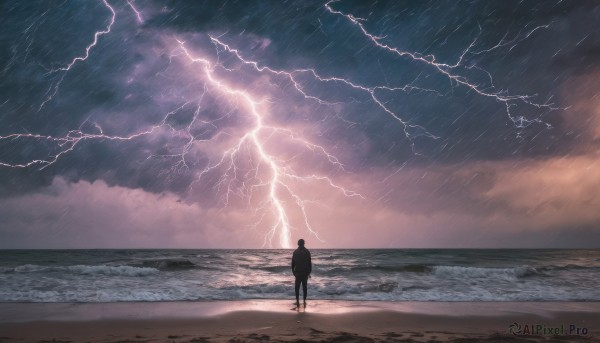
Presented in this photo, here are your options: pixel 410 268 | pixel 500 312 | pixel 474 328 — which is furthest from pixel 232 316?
pixel 410 268

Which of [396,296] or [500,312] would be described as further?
[396,296]

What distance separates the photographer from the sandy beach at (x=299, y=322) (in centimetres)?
686

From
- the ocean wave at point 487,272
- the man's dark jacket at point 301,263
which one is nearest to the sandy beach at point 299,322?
the man's dark jacket at point 301,263

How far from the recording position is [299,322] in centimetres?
819

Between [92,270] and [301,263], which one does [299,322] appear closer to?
[301,263]

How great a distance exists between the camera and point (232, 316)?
9.05 meters

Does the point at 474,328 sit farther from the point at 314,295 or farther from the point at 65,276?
the point at 65,276

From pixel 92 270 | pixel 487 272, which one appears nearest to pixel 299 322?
pixel 487 272

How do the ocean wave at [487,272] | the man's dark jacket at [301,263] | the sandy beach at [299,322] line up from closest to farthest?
the sandy beach at [299,322] → the man's dark jacket at [301,263] → the ocean wave at [487,272]

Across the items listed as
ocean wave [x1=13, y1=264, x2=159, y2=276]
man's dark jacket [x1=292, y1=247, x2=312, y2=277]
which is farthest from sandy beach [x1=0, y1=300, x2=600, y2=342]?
ocean wave [x1=13, y1=264, x2=159, y2=276]

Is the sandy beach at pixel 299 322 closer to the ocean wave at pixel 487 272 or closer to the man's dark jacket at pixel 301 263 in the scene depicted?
the man's dark jacket at pixel 301 263

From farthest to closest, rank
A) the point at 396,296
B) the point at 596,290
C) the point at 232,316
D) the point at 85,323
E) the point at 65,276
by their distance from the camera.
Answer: the point at 65,276
the point at 596,290
the point at 396,296
the point at 232,316
the point at 85,323

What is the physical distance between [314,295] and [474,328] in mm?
6618

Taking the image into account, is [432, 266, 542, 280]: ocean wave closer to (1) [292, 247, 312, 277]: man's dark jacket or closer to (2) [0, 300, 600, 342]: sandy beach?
(2) [0, 300, 600, 342]: sandy beach
